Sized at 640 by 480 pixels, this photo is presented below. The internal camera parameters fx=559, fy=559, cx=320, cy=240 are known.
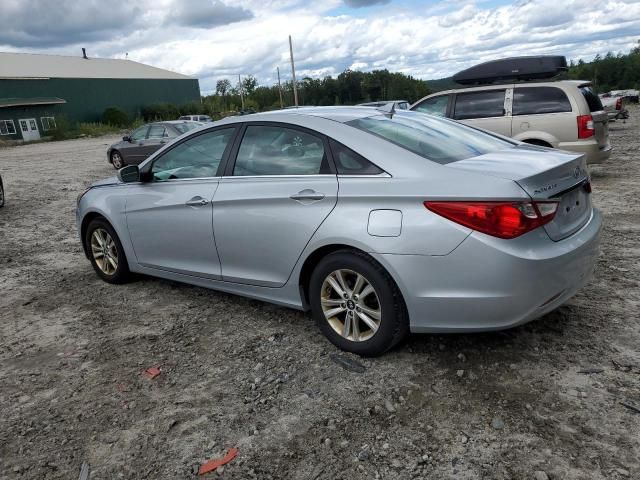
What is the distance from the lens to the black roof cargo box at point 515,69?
30.4ft

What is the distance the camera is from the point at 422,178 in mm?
3219

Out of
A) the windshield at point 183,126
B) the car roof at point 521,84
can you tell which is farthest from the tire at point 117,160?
the car roof at point 521,84

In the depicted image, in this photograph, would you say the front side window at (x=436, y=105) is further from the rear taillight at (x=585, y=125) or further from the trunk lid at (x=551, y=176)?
the trunk lid at (x=551, y=176)

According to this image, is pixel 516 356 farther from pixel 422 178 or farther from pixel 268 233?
pixel 268 233

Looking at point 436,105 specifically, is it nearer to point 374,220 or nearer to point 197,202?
point 197,202

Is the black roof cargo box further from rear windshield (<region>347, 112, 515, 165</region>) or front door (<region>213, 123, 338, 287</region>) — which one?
front door (<region>213, 123, 338, 287</region>)

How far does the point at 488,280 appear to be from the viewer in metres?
3.00

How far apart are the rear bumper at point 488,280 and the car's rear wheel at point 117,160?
15.3m

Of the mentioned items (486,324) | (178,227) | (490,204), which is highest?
(490,204)

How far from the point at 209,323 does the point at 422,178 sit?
2.13 m

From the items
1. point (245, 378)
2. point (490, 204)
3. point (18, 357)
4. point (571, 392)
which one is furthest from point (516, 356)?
Answer: point (18, 357)

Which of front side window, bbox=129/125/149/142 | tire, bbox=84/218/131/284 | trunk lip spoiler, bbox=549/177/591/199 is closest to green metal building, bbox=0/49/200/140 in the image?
front side window, bbox=129/125/149/142

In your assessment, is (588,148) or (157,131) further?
(157,131)

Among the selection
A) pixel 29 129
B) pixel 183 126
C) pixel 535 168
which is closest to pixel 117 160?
pixel 183 126
